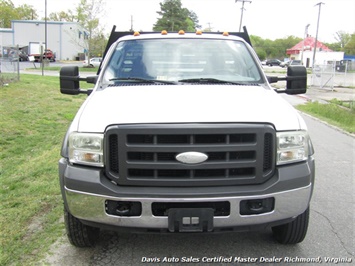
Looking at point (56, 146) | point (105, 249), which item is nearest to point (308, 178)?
point (105, 249)

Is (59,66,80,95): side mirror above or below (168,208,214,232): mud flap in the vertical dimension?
above

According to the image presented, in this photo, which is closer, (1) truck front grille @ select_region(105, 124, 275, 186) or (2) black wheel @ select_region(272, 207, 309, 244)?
(1) truck front grille @ select_region(105, 124, 275, 186)

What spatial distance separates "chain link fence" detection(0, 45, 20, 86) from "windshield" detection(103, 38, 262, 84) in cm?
1111

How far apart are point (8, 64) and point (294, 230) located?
14.9 metres

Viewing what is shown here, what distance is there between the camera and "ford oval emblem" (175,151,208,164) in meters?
2.82

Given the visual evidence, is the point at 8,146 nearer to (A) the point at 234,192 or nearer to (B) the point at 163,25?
(A) the point at 234,192

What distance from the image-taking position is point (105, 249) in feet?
11.4

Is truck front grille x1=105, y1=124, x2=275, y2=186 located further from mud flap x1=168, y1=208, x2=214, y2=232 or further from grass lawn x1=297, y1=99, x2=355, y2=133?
grass lawn x1=297, y1=99, x2=355, y2=133

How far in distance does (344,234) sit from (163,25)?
82.8 m

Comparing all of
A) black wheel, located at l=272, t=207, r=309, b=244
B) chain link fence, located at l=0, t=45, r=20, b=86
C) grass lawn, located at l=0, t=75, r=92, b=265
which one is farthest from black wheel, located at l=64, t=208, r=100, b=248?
chain link fence, located at l=0, t=45, r=20, b=86

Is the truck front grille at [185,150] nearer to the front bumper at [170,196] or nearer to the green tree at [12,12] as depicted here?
the front bumper at [170,196]

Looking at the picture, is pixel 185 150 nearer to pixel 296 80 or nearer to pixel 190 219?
pixel 190 219

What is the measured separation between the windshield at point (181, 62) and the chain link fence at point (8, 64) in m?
11.1


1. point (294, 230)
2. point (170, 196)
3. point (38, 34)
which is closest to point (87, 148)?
point (170, 196)
